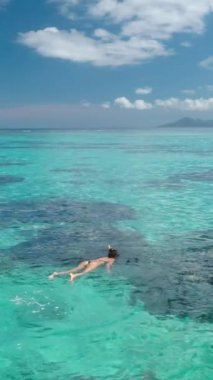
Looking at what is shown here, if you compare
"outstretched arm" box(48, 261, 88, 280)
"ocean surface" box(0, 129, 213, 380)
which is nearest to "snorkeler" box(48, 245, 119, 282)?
"outstretched arm" box(48, 261, 88, 280)

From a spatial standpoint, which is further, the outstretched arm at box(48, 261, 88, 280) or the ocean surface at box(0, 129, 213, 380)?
the outstretched arm at box(48, 261, 88, 280)

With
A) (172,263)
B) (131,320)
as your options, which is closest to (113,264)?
(172,263)

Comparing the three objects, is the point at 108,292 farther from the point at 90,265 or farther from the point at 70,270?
the point at 70,270

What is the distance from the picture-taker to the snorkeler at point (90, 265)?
11.2 meters

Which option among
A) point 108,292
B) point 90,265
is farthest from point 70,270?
point 108,292

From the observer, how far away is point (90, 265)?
38.4 ft

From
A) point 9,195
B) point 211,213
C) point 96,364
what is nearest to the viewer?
point 96,364

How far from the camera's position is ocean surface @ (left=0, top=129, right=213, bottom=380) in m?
7.75

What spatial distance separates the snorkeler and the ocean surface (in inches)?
7.2

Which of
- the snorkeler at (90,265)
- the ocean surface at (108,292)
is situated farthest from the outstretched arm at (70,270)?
the ocean surface at (108,292)

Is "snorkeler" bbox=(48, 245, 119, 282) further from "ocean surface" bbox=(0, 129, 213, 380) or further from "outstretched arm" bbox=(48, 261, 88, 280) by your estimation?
"ocean surface" bbox=(0, 129, 213, 380)

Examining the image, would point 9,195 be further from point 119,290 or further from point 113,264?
point 119,290

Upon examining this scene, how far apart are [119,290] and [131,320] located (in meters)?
1.48

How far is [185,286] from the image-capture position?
10.7m
